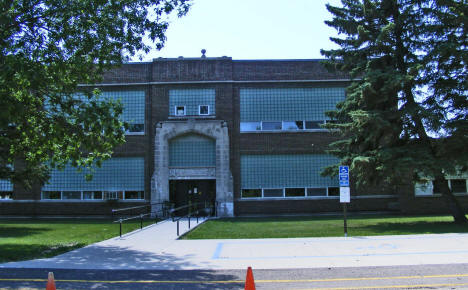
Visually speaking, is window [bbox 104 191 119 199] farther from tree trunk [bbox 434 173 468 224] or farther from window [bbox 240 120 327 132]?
tree trunk [bbox 434 173 468 224]

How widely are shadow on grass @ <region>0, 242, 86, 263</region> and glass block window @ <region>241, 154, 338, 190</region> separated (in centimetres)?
1381

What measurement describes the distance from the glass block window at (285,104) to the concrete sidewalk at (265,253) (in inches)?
531

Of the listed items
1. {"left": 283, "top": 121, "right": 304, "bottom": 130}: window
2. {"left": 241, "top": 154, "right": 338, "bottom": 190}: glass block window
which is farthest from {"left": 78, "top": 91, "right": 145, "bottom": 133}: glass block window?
{"left": 283, "top": 121, "right": 304, "bottom": 130}: window

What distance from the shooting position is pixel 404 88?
1702cm

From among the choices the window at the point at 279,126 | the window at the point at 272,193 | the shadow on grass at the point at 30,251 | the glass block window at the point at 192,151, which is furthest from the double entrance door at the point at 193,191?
the shadow on grass at the point at 30,251

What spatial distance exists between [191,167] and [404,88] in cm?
1347

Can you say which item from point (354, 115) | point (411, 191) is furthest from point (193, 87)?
point (411, 191)

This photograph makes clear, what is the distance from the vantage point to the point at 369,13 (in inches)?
681

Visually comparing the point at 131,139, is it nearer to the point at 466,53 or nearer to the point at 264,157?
the point at 264,157

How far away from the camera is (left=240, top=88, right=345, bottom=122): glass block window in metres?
25.5

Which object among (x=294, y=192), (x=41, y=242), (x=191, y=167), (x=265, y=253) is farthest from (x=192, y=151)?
(x=265, y=253)

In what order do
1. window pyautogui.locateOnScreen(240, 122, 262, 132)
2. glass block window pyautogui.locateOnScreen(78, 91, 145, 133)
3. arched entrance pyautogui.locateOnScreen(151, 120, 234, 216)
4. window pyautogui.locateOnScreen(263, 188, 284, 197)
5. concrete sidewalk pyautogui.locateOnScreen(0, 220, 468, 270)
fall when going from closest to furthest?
1. concrete sidewalk pyautogui.locateOnScreen(0, 220, 468, 270)
2. arched entrance pyautogui.locateOnScreen(151, 120, 234, 216)
3. window pyautogui.locateOnScreen(263, 188, 284, 197)
4. window pyautogui.locateOnScreen(240, 122, 262, 132)
5. glass block window pyautogui.locateOnScreen(78, 91, 145, 133)

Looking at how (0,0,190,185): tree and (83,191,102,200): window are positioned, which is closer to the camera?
(0,0,190,185): tree

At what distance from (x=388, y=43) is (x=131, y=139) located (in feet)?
53.6
